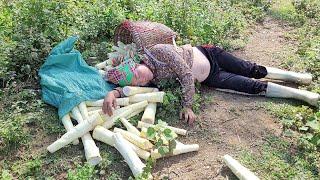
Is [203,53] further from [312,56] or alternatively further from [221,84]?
[312,56]

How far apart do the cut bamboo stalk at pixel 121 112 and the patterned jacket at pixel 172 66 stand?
196 mm

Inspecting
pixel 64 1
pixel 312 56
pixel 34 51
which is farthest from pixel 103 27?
pixel 312 56

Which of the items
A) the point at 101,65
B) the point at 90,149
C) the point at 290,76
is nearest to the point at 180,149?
the point at 90,149

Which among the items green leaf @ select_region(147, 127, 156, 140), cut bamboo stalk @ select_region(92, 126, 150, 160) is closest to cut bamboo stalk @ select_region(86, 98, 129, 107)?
cut bamboo stalk @ select_region(92, 126, 150, 160)

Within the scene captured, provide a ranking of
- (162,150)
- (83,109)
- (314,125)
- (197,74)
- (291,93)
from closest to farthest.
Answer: (162,150) < (314,125) < (83,109) < (291,93) < (197,74)

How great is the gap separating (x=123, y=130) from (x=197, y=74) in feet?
3.71

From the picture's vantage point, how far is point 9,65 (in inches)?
199

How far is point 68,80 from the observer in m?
4.86

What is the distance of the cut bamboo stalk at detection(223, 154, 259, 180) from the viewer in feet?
12.3

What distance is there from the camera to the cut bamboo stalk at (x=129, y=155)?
382 cm

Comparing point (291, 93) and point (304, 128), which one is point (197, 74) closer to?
point (291, 93)

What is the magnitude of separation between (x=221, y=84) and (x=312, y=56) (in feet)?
4.52

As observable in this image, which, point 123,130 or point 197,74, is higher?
point 197,74

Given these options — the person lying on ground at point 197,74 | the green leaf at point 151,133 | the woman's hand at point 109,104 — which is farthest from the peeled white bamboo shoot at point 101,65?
the green leaf at point 151,133
